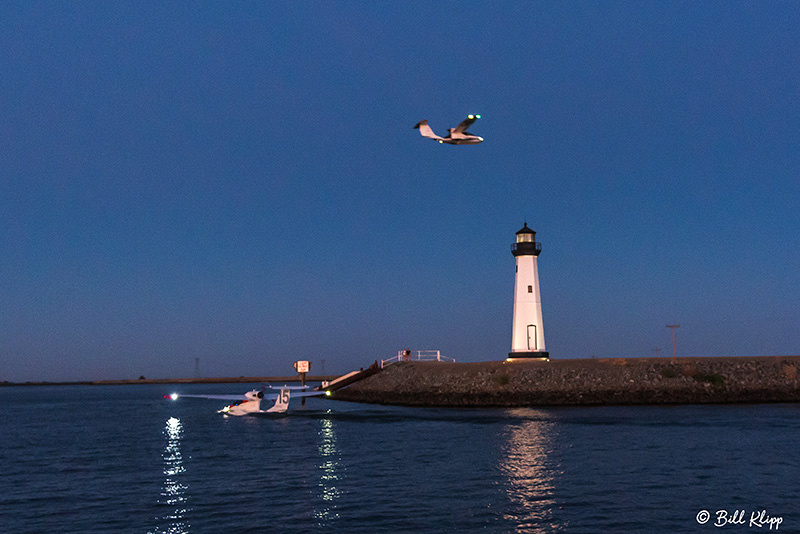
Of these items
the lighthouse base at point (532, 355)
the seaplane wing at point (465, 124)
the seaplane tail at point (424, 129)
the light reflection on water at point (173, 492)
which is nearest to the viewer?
the light reflection on water at point (173, 492)

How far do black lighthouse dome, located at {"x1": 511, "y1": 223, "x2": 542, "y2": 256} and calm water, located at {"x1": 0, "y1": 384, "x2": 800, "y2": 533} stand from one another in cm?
2697

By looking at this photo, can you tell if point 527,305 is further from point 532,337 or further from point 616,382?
point 616,382

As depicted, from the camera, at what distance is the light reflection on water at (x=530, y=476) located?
63.2ft

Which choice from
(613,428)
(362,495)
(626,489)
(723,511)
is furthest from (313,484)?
(613,428)

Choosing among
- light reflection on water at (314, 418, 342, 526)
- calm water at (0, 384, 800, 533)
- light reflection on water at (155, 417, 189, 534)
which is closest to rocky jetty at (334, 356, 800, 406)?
calm water at (0, 384, 800, 533)

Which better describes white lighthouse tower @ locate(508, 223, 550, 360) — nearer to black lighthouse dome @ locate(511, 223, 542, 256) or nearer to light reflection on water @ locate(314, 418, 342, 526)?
black lighthouse dome @ locate(511, 223, 542, 256)

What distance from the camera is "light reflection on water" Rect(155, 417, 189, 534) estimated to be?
18719 mm

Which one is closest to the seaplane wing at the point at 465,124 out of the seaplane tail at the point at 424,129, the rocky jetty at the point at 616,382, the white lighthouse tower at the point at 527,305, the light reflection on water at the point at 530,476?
the seaplane tail at the point at 424,129

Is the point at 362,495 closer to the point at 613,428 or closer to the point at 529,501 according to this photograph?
the point at 529,501

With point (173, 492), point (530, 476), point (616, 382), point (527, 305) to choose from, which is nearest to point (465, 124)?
point (530, 476)

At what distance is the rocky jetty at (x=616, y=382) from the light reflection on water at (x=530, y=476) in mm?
16810

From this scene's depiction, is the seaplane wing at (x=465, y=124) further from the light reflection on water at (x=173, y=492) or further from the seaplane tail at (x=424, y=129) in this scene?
the light reflection on water at (x=173, y=492)

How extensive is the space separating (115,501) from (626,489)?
56.1 feet

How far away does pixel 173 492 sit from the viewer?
78.1 feet
